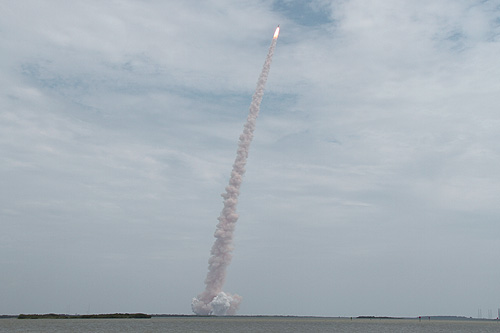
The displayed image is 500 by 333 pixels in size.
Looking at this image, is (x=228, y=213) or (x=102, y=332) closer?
(x=102, y=332)

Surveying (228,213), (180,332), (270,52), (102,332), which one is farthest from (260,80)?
(102,332)

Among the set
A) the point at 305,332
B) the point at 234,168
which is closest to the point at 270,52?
the point at 234,168

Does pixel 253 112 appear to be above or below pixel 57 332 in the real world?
above

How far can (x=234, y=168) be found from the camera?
140 metres

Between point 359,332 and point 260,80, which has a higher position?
point 260,80

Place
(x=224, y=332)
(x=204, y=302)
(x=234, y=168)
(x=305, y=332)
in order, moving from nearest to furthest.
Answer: (x=224, y=332), (x=305, y=332), (x=234, y=168), (x=204, y=302)

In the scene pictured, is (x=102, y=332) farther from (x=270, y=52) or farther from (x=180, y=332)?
(x=270, y=52)

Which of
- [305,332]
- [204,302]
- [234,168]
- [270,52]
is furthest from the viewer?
[204,302]

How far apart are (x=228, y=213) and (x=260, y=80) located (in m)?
40.9

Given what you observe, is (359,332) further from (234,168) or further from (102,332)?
(102,332)

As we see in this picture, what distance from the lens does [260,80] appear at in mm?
124375

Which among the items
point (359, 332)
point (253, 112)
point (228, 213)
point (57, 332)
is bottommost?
point (57, 332)

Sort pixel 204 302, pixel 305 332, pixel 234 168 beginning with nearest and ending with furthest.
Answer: pixel 305 332, pixel 234 168, pixel 204 302

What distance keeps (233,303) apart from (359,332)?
41.6 m
